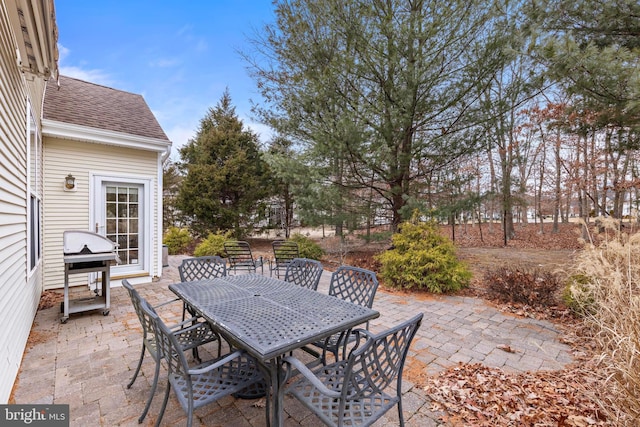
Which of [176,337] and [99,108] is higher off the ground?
[99,108]

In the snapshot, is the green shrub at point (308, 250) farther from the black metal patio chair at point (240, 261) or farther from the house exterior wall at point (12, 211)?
the house exterior wall at point (12, 211)

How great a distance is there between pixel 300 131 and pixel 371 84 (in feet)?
6.70

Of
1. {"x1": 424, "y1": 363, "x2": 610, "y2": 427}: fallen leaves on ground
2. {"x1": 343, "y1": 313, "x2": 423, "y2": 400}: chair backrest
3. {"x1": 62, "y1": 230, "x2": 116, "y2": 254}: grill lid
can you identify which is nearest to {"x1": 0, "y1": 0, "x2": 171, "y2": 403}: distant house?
{"x1": 62, "y1": 230, "x2": 116, "y2": 254}: grill lid

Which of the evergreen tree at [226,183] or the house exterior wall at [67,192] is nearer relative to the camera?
the house exterior wall at [67,192]

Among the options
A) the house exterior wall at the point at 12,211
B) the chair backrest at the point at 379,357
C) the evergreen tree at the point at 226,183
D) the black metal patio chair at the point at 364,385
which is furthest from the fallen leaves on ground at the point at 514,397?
the evergreen tree at the point at 226,183

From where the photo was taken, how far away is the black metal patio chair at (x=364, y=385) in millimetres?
1406

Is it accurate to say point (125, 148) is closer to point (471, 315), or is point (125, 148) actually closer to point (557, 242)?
point (471, 315)

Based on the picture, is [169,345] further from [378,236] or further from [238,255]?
[378,236]

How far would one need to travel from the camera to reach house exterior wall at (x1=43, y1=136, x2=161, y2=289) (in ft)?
15.7

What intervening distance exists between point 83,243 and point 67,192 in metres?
1.73

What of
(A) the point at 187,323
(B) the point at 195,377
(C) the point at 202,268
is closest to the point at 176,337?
(A) the point at 187,323

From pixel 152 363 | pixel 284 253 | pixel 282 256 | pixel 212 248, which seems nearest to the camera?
pixel 152 363

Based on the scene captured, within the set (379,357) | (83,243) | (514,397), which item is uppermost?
(83,243)

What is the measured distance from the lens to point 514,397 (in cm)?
208
